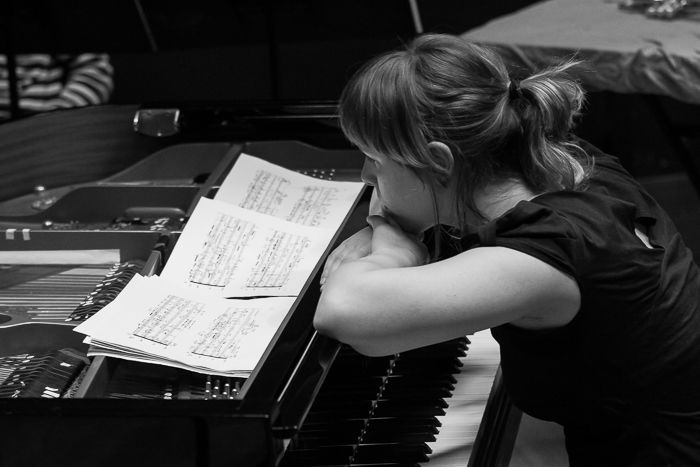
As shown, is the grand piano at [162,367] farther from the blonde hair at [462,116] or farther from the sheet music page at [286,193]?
the blonde hair at [462,116]

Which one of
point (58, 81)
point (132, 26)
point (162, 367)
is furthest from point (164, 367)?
point (58, 81)

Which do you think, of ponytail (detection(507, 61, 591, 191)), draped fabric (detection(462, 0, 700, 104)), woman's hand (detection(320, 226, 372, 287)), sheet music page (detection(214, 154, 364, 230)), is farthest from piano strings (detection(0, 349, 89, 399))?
draped fabric (detection(462, 0, 700, 104))

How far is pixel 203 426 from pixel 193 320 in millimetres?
365

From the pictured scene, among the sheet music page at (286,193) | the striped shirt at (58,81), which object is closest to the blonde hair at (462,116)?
the sheet music page at (286,193)

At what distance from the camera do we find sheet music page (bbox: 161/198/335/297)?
161 centimetres

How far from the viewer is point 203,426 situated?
43.6 inches

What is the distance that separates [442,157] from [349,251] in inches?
10.6

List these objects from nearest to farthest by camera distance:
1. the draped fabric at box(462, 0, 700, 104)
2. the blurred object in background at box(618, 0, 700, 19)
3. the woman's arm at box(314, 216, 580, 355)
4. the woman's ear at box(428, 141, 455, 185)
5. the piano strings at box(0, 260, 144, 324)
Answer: the woman's arm at box(314, 216, 580, 355) < the woman's ear at box(428, 141, 455, 185) < the piano strings at box(0, 260, 144, 324) < the draped fabric at box(462, 0, 700, 104) < the blurred object in background at box(618, 0, 700, 19)

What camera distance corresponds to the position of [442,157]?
4.38ft

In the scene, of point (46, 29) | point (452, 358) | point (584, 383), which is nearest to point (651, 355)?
point (584, 383)

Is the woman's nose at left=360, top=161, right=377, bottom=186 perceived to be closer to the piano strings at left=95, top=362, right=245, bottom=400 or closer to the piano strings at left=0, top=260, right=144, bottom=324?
the piano strings at left=95, top=362, right=245, bottom=400

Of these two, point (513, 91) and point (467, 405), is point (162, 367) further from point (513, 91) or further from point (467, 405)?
point (513, 91)

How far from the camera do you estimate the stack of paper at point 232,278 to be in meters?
1.37

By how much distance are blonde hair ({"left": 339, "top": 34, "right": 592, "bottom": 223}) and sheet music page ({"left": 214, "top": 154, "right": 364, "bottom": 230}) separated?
51 cm
